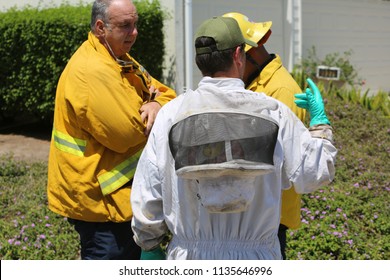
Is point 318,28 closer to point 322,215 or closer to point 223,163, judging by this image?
point 322,215

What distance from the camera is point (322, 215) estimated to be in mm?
5547

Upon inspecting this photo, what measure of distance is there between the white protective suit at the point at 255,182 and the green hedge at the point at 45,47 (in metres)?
6.17

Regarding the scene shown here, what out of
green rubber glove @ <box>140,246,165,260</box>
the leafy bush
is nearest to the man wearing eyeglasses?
green rubber glove @ <box>140,246,165,260</box>

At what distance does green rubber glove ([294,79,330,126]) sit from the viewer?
8.75ft

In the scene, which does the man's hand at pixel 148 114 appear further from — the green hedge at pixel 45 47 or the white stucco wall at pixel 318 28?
the white stucco wall at pixel 318 28

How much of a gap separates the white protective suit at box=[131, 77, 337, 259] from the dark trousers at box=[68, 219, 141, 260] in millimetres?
768

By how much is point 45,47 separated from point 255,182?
6.80 metres

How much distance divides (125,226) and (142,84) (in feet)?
2.59

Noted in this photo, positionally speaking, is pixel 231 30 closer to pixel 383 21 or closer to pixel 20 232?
pixel 20 232

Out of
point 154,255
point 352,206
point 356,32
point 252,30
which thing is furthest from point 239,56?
point 356,32

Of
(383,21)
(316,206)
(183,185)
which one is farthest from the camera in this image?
(383,21)

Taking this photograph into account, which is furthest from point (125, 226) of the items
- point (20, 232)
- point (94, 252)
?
point (20, 232)

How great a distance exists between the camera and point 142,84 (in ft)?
11.1

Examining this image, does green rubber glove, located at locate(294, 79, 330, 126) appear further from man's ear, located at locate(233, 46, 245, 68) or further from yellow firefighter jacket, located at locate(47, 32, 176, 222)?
yellow firefighter jacket, located at locate(47, 32, 176, 222)
